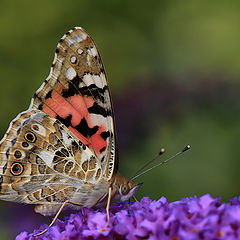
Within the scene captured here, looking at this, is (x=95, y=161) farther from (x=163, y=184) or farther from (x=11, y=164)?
(x=163, y=184)

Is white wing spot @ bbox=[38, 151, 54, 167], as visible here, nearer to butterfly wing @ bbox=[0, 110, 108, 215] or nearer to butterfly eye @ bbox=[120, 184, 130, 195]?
butterfly wing @ bbox=[0, 110, 108, 215]

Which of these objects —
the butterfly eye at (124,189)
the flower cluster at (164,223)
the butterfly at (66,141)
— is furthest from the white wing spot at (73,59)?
the flower cluster at (164,223)

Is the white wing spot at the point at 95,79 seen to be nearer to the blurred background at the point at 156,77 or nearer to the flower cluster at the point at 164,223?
the flower cluster at the point at 164,223

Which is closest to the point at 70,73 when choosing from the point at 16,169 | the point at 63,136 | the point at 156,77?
the point at 63,136

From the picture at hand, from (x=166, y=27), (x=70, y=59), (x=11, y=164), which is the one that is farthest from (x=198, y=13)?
(x=11, y=164)

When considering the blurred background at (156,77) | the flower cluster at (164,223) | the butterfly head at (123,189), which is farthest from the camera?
the blurred background at (156,77)

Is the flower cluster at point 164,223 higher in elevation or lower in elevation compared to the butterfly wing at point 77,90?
lower
